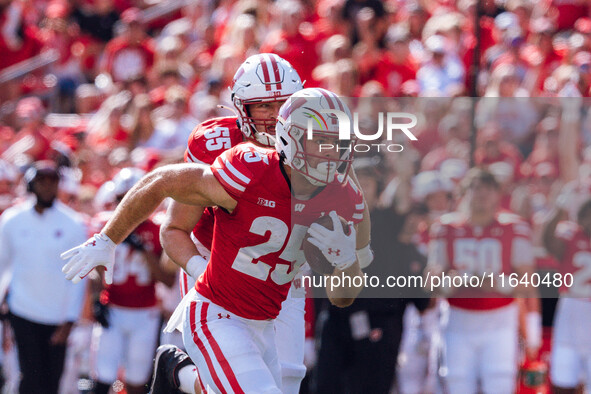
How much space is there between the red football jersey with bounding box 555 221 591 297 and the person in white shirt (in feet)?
10.9

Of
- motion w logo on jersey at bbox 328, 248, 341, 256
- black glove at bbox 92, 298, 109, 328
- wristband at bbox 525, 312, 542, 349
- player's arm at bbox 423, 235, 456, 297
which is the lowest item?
wristband at bbox 525, 312, 542, 349

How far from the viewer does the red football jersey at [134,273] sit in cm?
751

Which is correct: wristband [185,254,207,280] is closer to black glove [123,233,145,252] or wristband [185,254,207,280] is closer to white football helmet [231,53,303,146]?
white football helmet [231,53,303,146]

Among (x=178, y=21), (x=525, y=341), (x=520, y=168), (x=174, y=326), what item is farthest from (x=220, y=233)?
(x=178, y=21)

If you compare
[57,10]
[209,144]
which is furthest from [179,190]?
[57,10]

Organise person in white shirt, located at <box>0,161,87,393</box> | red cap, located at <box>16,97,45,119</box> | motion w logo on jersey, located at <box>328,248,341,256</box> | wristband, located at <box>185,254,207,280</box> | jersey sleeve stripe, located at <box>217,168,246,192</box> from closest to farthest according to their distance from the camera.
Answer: jersey sleeve stripe, located at <box>217,168,246,192</box>, motion w logo on jersey, located at <box>328,248,341,256</box>, wristband, located at <box>185,254,207,280</box>, person in white shirt, located at <box>0,161,87,393</box>, red cap, located at <box>16,97,45,119</box>

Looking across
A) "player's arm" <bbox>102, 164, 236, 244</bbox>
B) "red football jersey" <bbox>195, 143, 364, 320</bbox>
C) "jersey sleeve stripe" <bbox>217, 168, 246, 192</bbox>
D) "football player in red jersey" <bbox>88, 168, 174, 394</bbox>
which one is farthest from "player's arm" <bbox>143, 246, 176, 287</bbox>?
"jersey sleeve stripe" <bbox>217, 168, 246, 192</bbox>

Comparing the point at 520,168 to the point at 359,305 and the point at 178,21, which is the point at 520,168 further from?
the point at 178,21

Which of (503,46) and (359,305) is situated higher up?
(503,46)

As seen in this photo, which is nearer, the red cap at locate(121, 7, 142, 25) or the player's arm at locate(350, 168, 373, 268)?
the player's arm at locate(350, 168, 373, 268)

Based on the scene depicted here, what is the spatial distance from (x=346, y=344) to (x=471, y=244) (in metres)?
1.04

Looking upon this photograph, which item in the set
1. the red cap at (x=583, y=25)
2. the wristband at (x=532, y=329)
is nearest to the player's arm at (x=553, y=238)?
the wristband at (x=532, y=329)

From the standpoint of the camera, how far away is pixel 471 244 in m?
6.72

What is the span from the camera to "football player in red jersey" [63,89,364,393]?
4.23 metres
